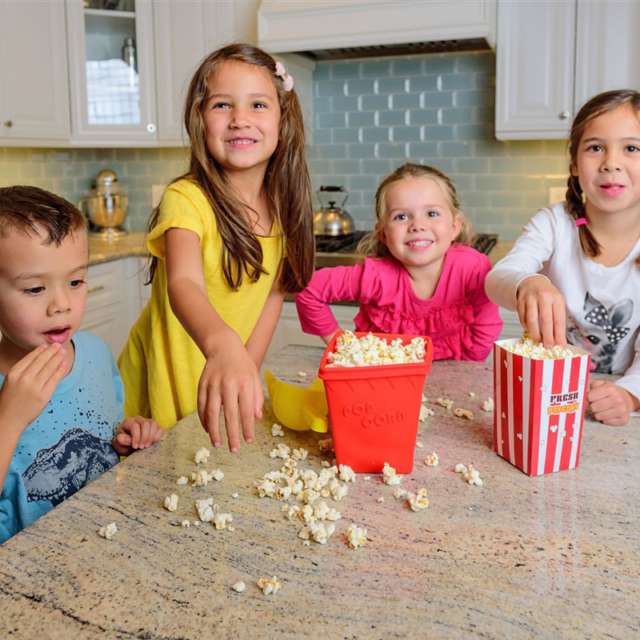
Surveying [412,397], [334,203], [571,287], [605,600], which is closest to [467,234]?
[571,287]

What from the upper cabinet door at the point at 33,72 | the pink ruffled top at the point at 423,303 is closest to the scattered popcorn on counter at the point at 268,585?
the pink ruffled top at the point at 423,303

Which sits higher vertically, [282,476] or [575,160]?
[575,160]

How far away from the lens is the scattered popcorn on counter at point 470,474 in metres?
0.97

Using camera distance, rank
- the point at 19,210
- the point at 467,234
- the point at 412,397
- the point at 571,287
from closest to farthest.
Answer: the point at 412,397 → the point at 19,210 → the point at 571,287 → the point at 467,234

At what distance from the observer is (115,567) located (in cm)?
77

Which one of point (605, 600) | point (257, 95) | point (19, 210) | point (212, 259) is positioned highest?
point (257, 95)

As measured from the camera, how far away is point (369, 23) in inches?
111

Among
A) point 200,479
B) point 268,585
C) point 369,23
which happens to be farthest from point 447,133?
point 268,585

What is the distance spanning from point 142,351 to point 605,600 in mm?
1253

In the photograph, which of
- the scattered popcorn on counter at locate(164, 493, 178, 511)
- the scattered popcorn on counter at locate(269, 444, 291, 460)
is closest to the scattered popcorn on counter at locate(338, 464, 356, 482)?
the scattered popcorn on counter at locate(269, 444, 291, 460)

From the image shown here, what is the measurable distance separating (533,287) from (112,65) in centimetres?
270

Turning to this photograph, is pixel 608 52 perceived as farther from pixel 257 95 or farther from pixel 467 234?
pixel 257 95

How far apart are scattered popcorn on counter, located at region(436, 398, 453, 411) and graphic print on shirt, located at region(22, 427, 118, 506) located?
54 centimetres

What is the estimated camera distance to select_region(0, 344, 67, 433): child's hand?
0.94 metres
